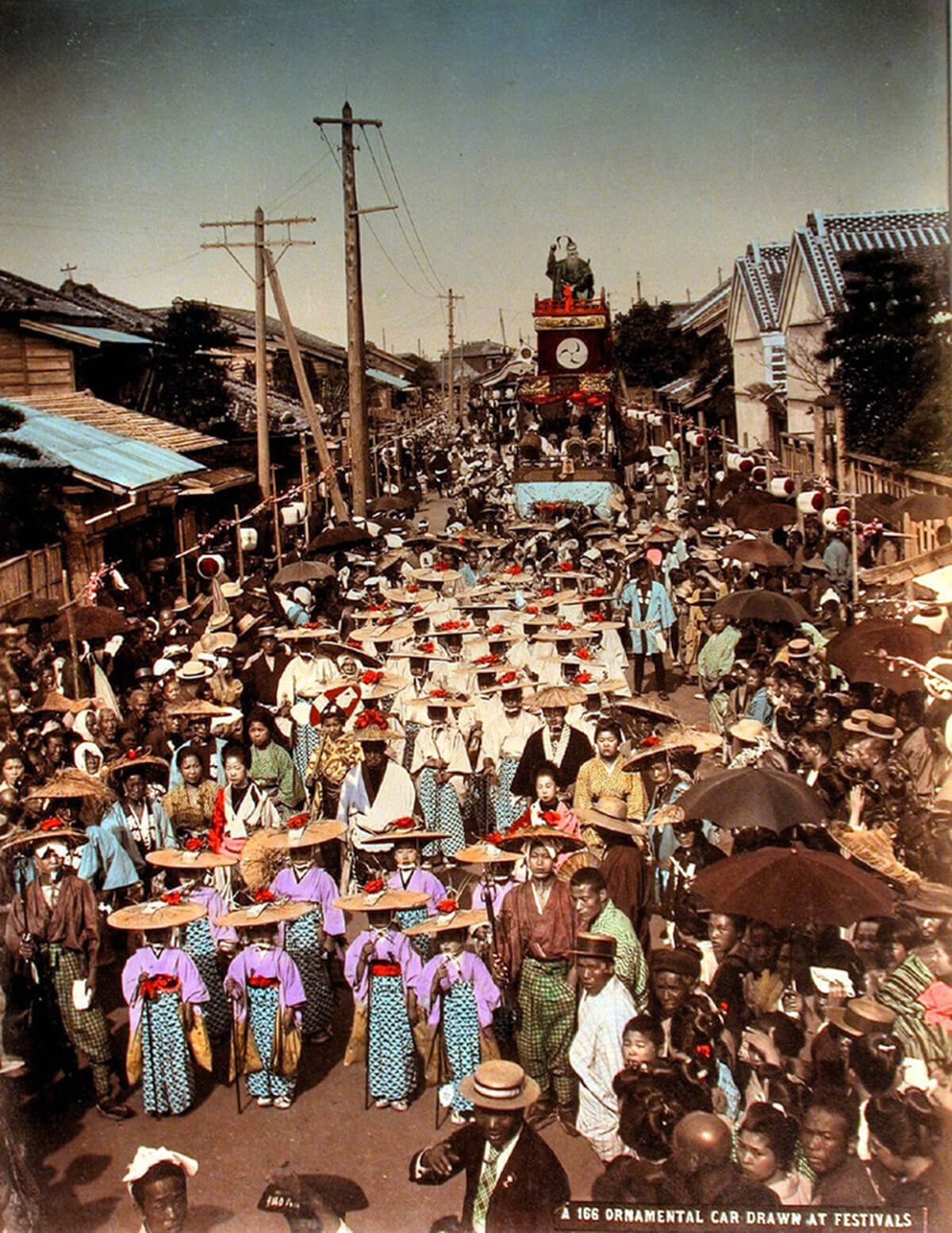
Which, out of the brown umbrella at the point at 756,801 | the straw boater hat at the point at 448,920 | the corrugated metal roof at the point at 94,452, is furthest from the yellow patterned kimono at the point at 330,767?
the corrugated metal roof at the point at 94,452

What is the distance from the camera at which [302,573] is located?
653 inches

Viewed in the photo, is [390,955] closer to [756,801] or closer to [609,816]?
[609,816]

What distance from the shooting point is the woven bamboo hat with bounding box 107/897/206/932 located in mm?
7160

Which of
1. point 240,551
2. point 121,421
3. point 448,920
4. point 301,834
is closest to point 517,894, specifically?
point 448,920

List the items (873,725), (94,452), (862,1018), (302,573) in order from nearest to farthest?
1. (862,1018)
2. (873,725)
3. (94,452)
4. (302,573)

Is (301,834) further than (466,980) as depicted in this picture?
Yes

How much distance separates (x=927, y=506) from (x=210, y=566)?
9397mm

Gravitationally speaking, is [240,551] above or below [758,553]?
above

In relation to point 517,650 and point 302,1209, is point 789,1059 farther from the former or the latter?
point 517,650

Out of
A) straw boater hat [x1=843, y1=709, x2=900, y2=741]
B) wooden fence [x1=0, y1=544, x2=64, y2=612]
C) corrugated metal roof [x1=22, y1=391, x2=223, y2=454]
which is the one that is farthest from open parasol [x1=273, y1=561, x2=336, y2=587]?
straw boater hat [x1=843, y1=709, x2=900, y2=741]

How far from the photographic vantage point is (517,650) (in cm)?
1364

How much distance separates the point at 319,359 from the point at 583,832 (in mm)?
25651

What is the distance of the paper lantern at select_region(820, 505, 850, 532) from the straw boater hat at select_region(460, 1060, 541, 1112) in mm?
9685

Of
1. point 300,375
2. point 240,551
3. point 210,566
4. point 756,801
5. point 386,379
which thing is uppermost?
point 386,379
